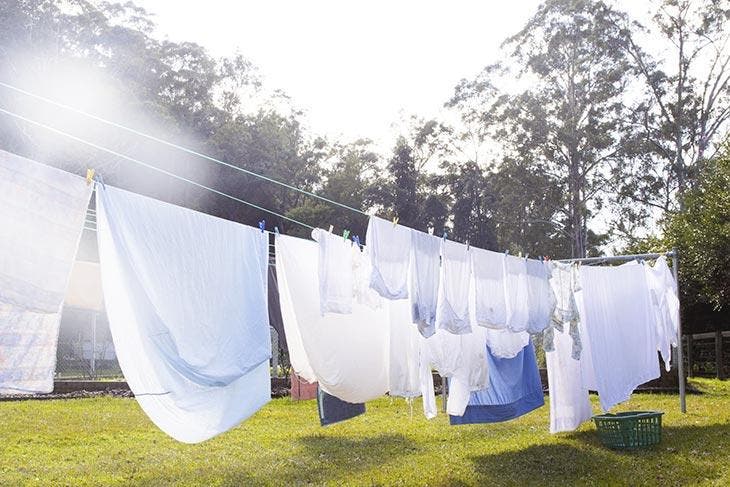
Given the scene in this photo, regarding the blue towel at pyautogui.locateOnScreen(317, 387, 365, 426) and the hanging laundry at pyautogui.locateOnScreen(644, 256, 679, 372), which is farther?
the hanging laundry at pyautogui.locateOnScreen(644, 256, 679, 372)

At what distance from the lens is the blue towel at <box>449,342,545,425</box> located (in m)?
7.58

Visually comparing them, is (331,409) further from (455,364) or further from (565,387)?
(565,387)

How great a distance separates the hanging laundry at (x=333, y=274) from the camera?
5.83 m

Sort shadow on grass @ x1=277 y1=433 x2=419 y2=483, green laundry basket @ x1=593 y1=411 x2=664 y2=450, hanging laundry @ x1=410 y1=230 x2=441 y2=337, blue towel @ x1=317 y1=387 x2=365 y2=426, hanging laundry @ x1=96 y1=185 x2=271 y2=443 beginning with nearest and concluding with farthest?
hanging laundry @ x1=96 y1=185 x2=271 y2=443 < hanging laundry @ x1=410 y1=230 x2=441 y2=337 < blue towel @ x1=317 y1=387 x2=365 y2=426 < shadow on grass @ x1=277 y1=433 x2=419 y2=483 < green laundry basket @ x1=593 y1=411 x2=664 y2=450

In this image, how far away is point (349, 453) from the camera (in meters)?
8.41

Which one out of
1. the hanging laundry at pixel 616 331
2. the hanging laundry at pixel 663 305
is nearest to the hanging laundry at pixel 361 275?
the hanging laundry at pixel 616 331

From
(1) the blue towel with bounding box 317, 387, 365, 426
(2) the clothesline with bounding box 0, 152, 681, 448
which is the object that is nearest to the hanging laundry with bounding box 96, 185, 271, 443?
(2) the clothesline with bounding box 0, 152, 681, 448

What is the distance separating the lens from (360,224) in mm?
30109

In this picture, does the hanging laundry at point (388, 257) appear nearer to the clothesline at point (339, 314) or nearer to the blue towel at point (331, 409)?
the clothesline at point (339, 314)

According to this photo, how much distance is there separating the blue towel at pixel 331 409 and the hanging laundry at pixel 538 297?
78.1 inches

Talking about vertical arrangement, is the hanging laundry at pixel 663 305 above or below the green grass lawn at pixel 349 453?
above

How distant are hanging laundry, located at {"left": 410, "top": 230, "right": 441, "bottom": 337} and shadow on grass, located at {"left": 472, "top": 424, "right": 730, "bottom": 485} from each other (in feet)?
5.89

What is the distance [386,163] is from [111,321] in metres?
29.4

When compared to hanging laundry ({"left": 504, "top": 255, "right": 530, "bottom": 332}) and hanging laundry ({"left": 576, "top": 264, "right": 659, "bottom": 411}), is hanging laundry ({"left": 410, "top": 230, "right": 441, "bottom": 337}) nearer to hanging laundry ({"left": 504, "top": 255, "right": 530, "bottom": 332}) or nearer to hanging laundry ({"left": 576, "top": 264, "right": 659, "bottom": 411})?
hanging laundry ({"left": 504, "top": 255, "right": 530, "bottom": 332})
